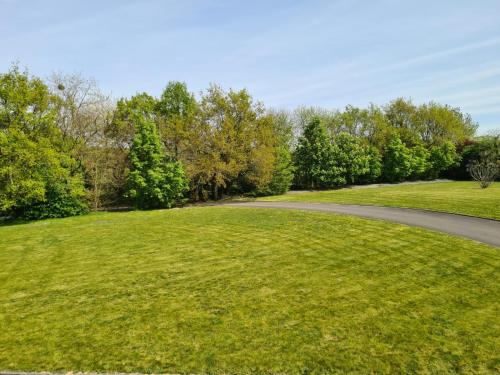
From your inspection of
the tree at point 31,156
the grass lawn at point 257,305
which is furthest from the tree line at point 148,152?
the grass lawn at point 257,305

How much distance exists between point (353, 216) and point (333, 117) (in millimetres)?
36286

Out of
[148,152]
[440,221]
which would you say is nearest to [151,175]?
[148,152]

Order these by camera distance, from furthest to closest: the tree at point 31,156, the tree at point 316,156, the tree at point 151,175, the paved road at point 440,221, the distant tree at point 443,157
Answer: the distant tree at point 443,157, the tree at point 316,156, the tree at point 151,175, the tree at point 31,156, the paved road at point 440,221

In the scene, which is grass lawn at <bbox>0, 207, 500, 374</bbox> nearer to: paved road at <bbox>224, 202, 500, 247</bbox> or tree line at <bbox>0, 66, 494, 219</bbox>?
paved road at <bbox>224, 202, 500, 247</bbox>

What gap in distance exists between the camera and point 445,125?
53156 millimetres

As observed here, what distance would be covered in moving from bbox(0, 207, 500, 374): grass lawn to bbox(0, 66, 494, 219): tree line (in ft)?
46.1

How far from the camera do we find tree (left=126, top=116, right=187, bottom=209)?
2830 centimetres

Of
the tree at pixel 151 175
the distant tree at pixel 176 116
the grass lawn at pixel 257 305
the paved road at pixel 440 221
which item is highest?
the distant tree at pixel 176 116

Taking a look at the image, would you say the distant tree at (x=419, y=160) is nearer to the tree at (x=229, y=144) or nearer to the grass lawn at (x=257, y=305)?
the tree at (x=229, y=144)

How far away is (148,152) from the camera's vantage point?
28906mm

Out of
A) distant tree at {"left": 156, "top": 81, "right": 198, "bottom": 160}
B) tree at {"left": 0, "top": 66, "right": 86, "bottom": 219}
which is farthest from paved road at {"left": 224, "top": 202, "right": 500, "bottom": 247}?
tree at {"left": 0, "top": 66, "right": 86, "bottom": 219}

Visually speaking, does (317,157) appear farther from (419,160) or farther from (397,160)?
(419,160)

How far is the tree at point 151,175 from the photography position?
2830 cm

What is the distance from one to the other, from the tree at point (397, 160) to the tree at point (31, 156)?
40736 mm
